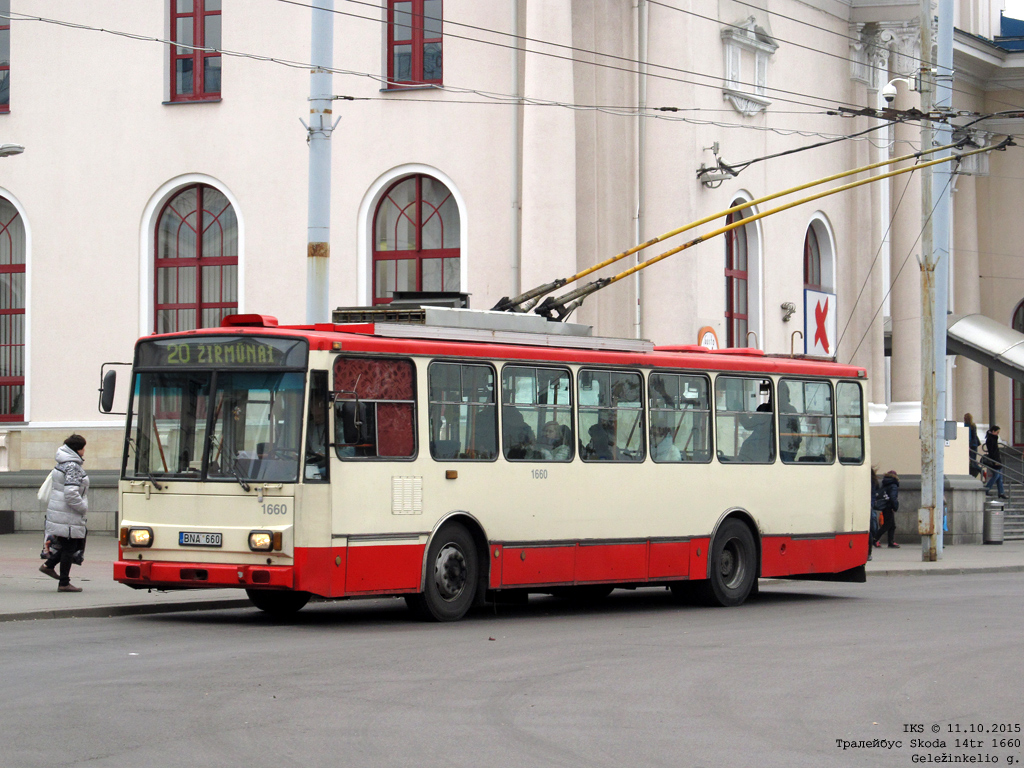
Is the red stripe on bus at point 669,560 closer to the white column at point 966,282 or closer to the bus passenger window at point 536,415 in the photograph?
the bus passenger window at point 536,415

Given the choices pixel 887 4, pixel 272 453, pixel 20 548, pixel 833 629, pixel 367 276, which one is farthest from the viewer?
pixel 887 4

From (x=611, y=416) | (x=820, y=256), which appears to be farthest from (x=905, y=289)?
(x=611, y=416)

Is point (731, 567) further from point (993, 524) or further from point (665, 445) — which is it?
point (993, 524)

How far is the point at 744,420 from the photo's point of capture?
59.0 ft

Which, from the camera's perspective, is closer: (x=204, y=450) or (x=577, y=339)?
(x=204, y=450)

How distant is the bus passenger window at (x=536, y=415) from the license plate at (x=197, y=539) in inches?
117

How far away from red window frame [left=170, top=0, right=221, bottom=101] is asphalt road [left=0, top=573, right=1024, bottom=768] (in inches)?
624

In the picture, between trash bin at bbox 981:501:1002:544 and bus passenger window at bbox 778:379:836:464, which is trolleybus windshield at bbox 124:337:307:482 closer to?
→ bus passenger window at bbox 778:379:836:464

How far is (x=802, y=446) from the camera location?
18.8m

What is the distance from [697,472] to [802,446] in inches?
80.2

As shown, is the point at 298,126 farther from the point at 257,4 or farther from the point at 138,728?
the point at 138,728

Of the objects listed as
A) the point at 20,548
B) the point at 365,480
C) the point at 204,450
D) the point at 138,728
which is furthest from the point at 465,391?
the point at 20,548

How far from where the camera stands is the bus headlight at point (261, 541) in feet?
44.7

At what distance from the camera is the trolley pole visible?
678 inches
